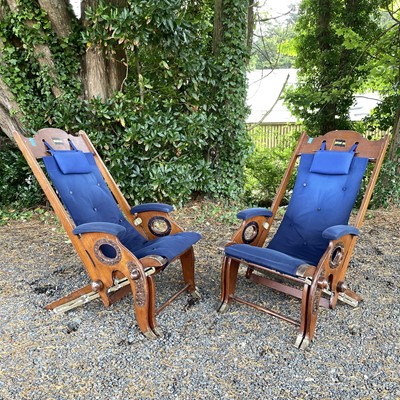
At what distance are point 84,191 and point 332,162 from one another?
183cm

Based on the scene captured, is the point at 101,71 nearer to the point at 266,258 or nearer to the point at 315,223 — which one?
the point at 315,223

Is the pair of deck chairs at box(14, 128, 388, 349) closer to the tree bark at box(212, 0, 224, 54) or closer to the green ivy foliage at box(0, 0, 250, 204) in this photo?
the green ivy foliage at box(0, 0, 250, 204)

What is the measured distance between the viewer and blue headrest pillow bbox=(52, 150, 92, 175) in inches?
93.3

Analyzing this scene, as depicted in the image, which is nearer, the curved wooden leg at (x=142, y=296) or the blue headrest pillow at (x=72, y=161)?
the curved wooden leg at (x=142, y=296)

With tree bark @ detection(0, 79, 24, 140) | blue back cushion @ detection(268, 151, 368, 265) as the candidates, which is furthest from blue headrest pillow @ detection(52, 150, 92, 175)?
tree bark @ detection(0, 79, 24, 140)

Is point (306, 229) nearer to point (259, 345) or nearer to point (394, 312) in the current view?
point (394, 312)

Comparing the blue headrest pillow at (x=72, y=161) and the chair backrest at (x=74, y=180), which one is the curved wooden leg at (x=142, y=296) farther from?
the blue headrest pillow at (x=72, y=161)

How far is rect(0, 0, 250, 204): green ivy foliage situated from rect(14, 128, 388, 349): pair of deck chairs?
4.55 feet

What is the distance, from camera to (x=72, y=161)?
8.09ft

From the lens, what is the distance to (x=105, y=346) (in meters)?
1.97

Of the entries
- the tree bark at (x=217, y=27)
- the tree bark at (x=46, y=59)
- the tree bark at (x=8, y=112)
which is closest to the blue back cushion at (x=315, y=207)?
the tree bark at (x=217, y=27)

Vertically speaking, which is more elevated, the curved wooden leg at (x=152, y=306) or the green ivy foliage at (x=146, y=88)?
the green ivy foliage at (x=146, y=88)

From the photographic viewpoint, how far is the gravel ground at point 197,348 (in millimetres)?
1645

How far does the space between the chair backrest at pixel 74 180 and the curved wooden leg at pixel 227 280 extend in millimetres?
683
